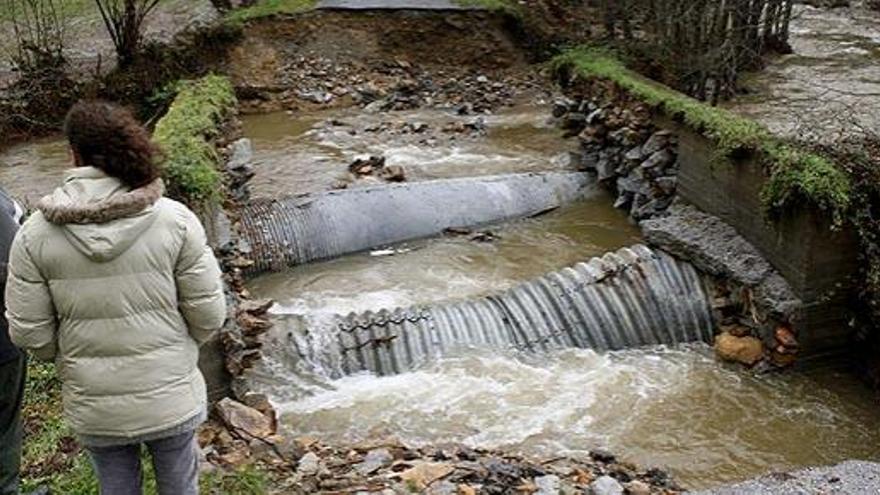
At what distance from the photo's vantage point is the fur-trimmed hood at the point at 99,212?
8.27 feet

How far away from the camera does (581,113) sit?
11211 millimetres

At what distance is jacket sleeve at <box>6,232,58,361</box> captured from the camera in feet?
8.53

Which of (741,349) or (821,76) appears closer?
(741,349)

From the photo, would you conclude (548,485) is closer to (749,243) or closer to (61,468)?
(61,468)

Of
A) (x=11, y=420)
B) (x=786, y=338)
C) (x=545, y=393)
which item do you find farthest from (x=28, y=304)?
(x=786, y=338)

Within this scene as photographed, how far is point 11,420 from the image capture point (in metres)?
3.39

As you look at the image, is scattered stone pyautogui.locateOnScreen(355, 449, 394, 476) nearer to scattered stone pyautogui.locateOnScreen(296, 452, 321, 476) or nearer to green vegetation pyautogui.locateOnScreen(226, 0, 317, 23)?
scattered stone pyautogui.locateOnScreen(296, 452, 321, 476)

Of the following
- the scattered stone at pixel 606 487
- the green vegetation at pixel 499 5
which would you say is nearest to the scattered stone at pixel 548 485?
the scattered stone at pixel 606 487

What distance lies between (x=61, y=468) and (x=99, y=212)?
213cm

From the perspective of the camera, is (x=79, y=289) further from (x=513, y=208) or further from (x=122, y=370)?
(x=513, y=208)

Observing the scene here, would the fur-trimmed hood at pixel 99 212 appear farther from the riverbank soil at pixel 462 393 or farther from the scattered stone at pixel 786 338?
the scattered stone at pixel 786 338

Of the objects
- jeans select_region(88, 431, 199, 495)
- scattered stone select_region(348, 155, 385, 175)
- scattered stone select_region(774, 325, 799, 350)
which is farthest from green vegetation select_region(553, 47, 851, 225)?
jeans select_region(88, 431, 199, 495)

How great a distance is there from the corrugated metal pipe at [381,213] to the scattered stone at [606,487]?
14.4ft

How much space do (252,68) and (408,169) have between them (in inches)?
215
